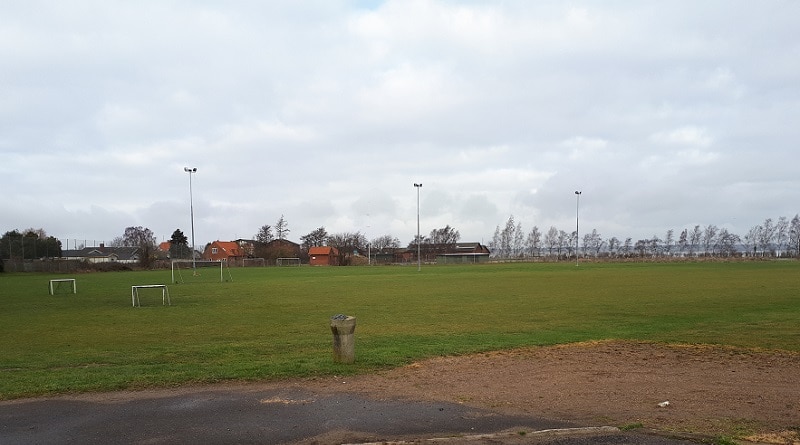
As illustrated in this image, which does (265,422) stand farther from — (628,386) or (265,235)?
(265,235)

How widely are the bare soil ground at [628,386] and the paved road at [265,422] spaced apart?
58cm

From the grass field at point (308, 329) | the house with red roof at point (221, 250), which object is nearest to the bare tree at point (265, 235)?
the house with red roof at point (221, 250)

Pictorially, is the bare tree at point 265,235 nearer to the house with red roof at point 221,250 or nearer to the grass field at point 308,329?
the house with red roof at point 221,250

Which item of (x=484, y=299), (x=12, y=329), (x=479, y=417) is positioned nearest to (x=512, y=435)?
(x=479, y=417)

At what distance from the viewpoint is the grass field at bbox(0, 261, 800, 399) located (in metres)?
11.1

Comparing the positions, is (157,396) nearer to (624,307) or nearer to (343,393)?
(343,393)

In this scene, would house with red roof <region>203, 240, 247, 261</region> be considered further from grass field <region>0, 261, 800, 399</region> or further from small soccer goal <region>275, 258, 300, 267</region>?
grass field <region>0, 261, 800, 399</region>

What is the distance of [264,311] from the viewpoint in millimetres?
24406

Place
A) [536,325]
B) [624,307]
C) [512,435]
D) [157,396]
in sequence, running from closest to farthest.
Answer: [512,435]
[157,396]
[536,325]
[624,307]

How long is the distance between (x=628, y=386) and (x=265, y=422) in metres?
5.28

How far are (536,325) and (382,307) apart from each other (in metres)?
8.37

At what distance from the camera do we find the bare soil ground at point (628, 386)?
23.9ft

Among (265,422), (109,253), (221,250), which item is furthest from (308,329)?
(221,250)

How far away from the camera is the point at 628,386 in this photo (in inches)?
361
